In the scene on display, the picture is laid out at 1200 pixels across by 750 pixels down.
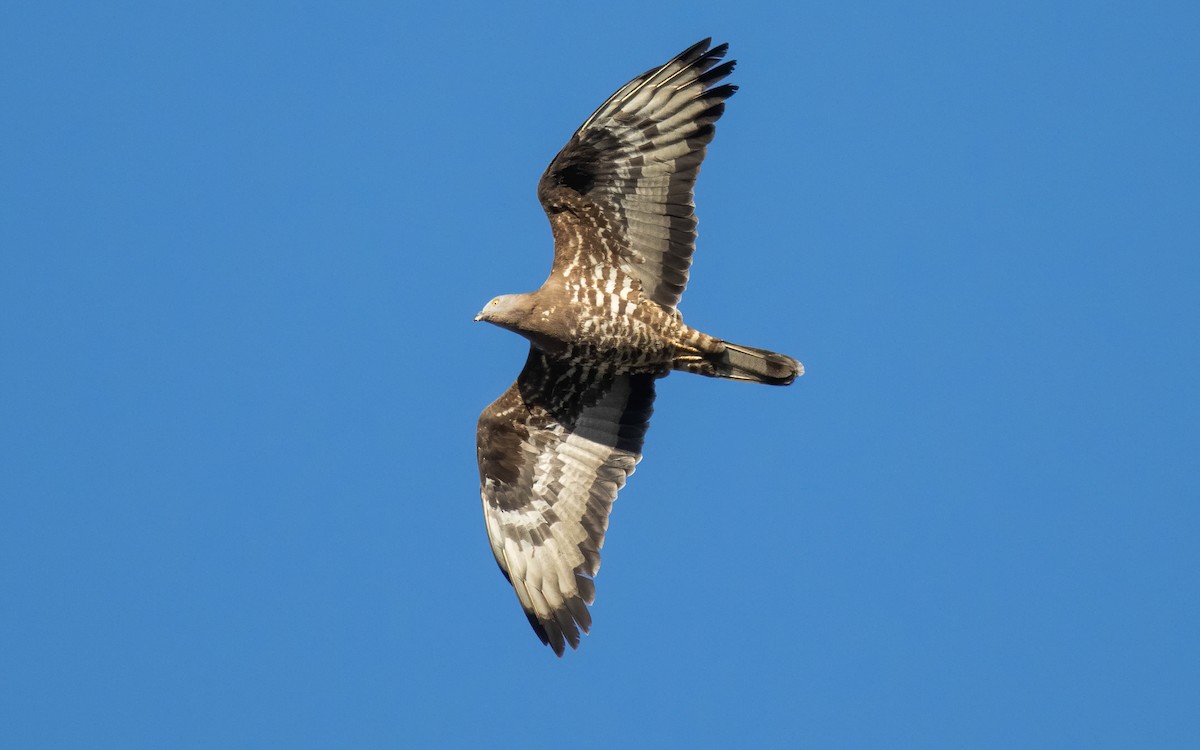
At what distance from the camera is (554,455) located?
16.3m

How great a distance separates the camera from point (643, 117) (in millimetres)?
15109

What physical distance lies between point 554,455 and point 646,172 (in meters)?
3.06

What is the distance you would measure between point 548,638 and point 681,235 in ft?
13.5

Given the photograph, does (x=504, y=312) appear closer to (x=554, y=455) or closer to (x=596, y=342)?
(x=596, y=342)

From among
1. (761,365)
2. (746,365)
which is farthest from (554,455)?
(761,365)

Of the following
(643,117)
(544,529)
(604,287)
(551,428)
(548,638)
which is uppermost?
(643,117)

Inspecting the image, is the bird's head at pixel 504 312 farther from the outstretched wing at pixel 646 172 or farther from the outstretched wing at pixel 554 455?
the outstretched wing at pixel 554 455

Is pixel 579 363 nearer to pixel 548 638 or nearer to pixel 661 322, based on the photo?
pixel 661 322

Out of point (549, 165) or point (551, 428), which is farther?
point (551, 428)

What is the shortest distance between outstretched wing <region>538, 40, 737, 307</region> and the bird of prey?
0.04 feet

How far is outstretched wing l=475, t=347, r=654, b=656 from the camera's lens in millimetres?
16016

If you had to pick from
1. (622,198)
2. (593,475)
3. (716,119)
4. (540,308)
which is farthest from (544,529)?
(716,119)

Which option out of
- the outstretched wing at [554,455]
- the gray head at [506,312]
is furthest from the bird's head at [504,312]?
the outstretched wing at [554,455]

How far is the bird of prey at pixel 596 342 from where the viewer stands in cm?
1513
